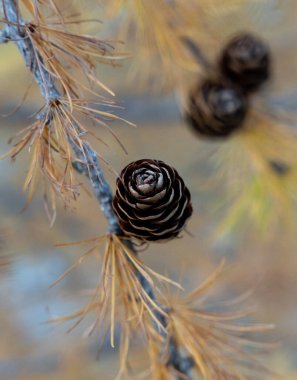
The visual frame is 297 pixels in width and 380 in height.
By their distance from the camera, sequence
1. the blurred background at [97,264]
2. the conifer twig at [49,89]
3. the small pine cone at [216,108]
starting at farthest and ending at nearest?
the blurred background at [97,264]
the small pine cone at [216,108]
the conifer twig at [49,89]

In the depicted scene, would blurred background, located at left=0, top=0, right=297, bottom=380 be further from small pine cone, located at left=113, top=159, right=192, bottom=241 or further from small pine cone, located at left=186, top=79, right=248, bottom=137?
small pine cone, located at left=113, top=159, right=192, bottom=241

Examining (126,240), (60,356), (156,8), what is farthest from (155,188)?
(60,356)

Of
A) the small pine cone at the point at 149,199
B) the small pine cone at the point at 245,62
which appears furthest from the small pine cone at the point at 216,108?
the small pine cone at the point at 149,199

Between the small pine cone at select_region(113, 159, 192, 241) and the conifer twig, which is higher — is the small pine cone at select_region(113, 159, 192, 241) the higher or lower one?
the lower one

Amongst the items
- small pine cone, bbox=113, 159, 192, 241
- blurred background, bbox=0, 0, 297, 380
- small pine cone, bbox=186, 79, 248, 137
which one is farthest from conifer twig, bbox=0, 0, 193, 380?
blurred background, bbox=0, 0, 297, 380

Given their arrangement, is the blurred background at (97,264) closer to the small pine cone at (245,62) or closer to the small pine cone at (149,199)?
the small pine cone at (245,62)

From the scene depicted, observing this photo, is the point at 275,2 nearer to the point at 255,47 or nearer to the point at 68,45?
the point at 255,47
